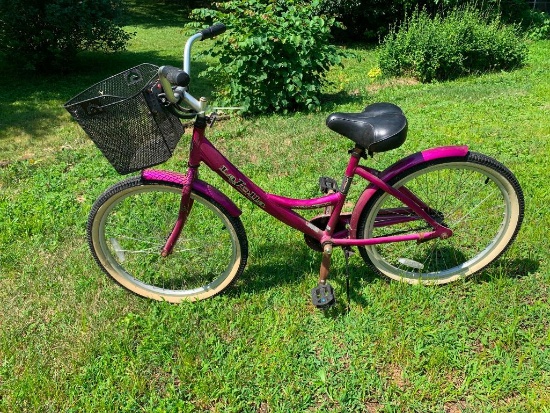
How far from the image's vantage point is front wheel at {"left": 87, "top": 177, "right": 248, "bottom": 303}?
2568mm

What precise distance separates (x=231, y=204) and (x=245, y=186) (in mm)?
123

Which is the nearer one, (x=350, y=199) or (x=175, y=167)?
(x=350, y=199)

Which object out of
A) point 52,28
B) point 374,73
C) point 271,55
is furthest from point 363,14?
point 271,55

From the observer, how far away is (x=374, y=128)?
2162 millimetres

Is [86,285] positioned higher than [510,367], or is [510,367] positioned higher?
[510,367]

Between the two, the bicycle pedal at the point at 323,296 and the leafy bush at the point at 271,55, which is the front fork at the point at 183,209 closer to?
the bicycle pedal at the point at 323,296

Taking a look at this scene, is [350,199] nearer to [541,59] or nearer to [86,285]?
[86,285]

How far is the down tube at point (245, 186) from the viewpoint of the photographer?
7.51ft

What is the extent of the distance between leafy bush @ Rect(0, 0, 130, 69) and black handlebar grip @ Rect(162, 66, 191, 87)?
26.2 feet

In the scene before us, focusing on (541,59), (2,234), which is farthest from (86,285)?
(541,59)

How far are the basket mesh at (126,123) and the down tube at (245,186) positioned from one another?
20 centimetres

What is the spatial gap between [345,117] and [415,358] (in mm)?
1243

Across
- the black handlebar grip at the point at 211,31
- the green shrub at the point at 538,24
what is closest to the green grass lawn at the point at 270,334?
the black handlebar grip at the point at 211,31

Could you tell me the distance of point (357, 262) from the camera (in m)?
2.95
